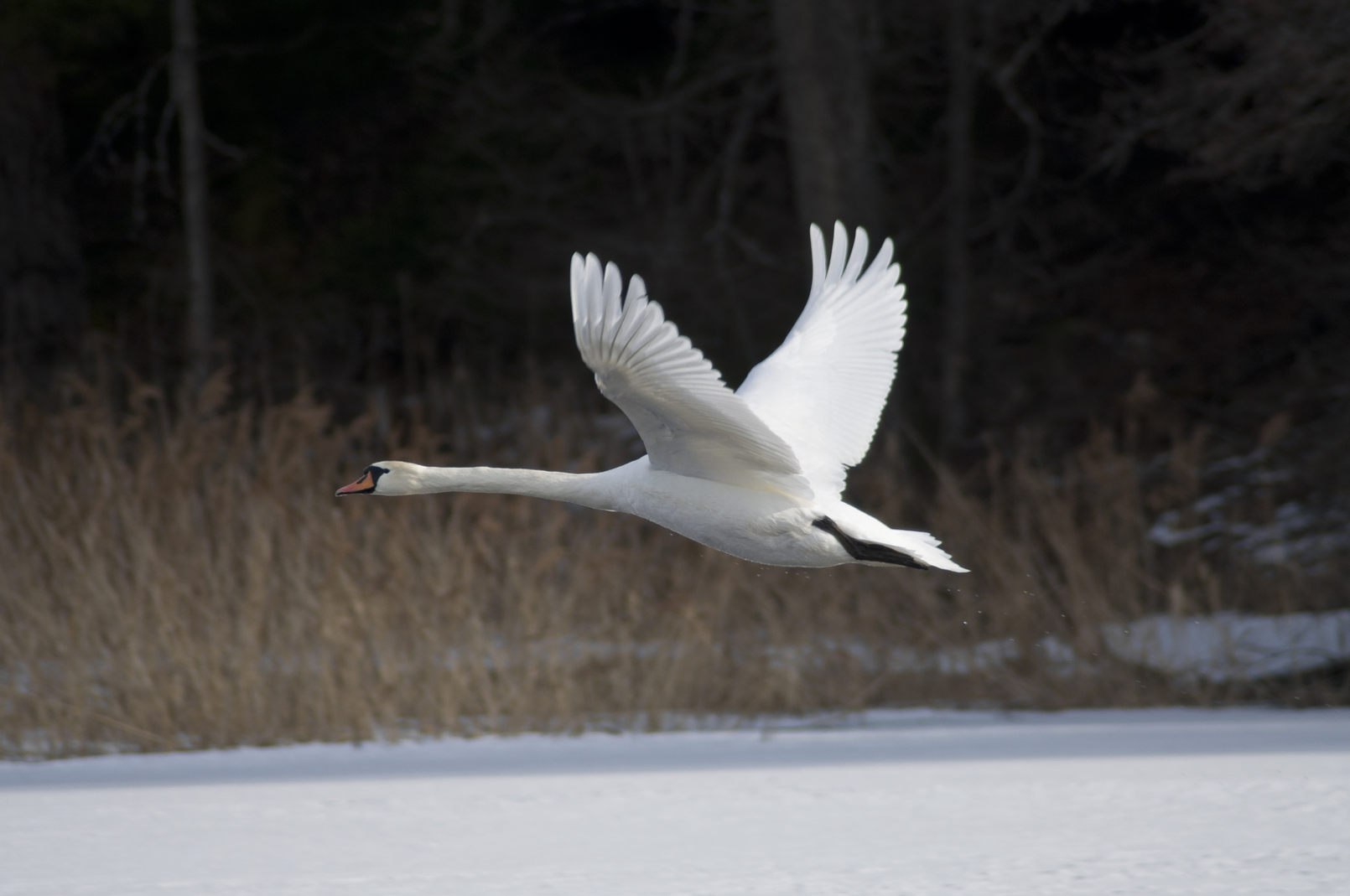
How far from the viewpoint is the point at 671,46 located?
49.3 ft

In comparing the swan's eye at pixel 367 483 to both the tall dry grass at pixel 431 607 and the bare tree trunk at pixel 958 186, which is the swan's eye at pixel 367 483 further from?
the bare tree trunk at pixel 958 186

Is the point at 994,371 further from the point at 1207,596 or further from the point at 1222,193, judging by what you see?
the point at 1207,596

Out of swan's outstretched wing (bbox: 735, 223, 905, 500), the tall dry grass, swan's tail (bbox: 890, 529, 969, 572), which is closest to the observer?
swan's tail (bbox: 890, 529, 969, 572)

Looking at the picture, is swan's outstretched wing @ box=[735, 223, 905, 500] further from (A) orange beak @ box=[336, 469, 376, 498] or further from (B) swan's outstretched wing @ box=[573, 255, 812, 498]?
(A) orange beak @ box=[336, 469, 376, 498]

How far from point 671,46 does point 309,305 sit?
3295mm

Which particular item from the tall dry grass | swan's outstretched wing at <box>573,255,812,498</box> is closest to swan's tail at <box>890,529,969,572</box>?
swan's outstretched wing at <box>573,255,812,498</box>

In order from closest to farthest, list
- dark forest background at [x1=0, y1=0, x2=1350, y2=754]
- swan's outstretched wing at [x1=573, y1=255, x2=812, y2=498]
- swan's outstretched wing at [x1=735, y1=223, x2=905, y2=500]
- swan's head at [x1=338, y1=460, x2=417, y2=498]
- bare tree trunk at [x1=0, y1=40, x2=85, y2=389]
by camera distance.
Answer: swan's outstretched wing at [x1=573, y1=255, x2=812, y2=498]
swan's head at [x1=338, y1=460, x2=417, y2=498]
swan's outstretched wing at [x1=735, y1=223, x2=905, y2=500]
dark forest background at [x1=0, y1=0, x2=1350, y2=754]
bare tree trunk at [x1=0, y1=40, x2=85, y2=389]

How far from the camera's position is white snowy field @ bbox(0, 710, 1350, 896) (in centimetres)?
654

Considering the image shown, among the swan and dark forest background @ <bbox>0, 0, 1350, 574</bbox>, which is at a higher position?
dark forest background @ <bbox>0, 0, 1350, 574</bbox>

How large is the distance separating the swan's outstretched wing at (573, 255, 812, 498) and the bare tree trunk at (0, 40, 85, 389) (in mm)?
9560

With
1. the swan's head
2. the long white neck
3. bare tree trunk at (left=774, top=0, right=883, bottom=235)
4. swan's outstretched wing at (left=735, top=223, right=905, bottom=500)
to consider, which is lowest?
the long white neck

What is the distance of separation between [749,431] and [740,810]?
2.72 m

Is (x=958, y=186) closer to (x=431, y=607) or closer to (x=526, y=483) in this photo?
(x=431, y=607)

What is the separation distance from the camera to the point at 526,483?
549cm
